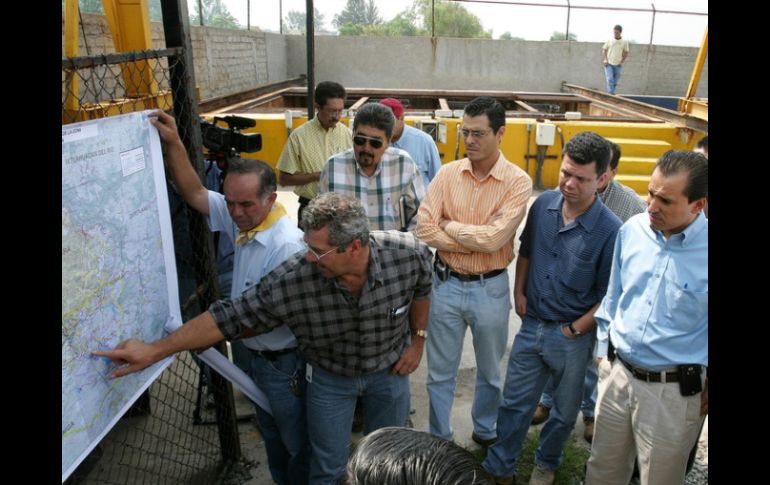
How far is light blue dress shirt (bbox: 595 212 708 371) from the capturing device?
224 centimetres

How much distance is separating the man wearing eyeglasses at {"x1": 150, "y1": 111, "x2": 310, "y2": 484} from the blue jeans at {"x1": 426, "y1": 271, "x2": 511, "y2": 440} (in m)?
0.84

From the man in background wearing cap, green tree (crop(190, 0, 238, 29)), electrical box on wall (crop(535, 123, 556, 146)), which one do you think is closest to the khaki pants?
the man in background wearing cap

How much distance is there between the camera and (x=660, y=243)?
2.34 m

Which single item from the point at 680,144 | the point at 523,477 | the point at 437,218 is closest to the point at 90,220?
the point at 437,218

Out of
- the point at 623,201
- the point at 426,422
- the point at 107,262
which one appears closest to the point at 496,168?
the point at 623,201

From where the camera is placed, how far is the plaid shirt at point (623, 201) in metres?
3.36

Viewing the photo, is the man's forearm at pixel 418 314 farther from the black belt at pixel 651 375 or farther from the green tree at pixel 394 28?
the green tree at pixel 394 28

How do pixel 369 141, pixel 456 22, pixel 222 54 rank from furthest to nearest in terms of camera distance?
pixel 456 22 → pixel 222 54 → pixel 369 141

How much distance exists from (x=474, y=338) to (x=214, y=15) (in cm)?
1484

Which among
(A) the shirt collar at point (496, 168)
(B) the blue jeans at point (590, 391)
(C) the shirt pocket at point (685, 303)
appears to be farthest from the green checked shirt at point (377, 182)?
(C) the shirt pocket at point (685, 303)

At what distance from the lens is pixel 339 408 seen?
256 centimetres

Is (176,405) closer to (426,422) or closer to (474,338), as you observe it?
(426,422)
